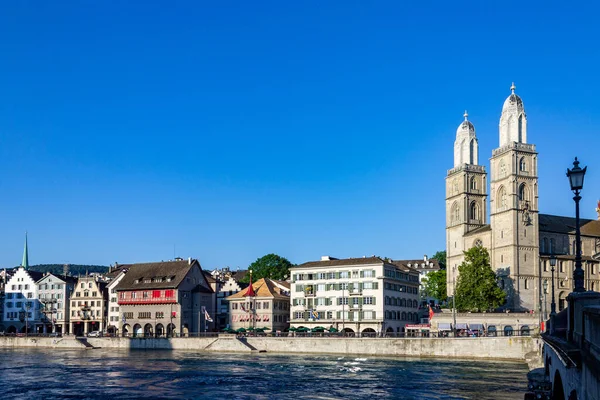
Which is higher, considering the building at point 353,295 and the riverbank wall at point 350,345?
the building at point 353,295

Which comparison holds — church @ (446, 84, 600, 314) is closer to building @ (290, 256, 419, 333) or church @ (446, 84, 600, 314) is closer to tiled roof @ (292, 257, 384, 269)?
building @ (290, 256, 419, 333)

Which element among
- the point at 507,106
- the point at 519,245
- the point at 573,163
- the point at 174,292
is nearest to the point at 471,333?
the point at 519,245

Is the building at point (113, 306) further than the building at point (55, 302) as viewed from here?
No

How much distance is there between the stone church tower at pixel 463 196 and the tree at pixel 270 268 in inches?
1777

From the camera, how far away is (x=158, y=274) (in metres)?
131

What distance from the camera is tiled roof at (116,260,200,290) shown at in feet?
420

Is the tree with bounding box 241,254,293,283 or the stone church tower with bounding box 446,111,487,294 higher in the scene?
the stone church tower with bounding box 446,111,487,294

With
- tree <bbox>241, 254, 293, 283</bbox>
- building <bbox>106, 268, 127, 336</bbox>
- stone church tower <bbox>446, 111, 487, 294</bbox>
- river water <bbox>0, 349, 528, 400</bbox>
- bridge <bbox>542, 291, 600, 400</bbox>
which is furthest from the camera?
tree <bbox>241, 254, 293, 283</bbox>

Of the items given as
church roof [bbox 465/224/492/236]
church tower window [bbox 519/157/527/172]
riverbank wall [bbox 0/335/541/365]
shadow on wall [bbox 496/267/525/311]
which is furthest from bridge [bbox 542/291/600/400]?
church roof [bbox 465/224/492/236]

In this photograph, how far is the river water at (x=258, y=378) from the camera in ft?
174

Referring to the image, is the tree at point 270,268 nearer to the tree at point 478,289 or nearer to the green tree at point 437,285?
the green tree at point 437,285

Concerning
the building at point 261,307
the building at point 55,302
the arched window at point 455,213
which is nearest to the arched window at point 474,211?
the arched window at point 455,213

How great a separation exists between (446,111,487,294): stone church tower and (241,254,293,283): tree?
45141 mm

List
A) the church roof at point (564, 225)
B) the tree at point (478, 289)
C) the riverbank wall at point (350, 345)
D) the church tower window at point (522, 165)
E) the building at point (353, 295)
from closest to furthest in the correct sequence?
the riverbank wall at point (350, 345), the tree at point (478, 289), the building at point (353, 295), the church tower window at point (522, 165), the church roof at point (564, 225)
